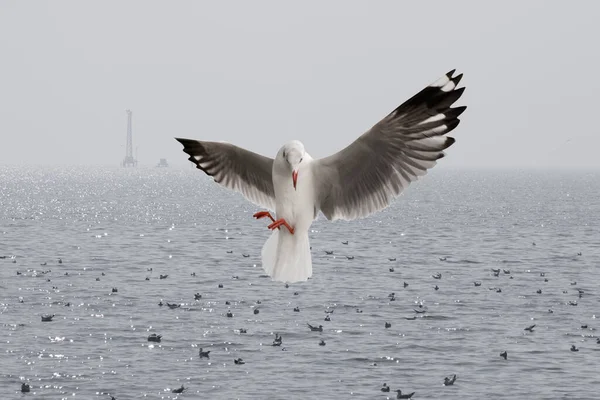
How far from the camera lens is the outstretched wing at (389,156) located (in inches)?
210

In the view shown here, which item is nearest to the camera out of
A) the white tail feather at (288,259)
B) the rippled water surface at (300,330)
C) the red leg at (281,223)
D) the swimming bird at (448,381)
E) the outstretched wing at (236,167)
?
the red leg at (281,223)

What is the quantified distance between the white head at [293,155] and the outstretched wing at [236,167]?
0.98 meters

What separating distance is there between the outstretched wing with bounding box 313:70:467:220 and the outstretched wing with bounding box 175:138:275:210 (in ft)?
1.42

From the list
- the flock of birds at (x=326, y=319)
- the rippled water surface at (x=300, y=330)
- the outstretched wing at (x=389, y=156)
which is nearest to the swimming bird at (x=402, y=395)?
the flock of birds at (x=326, y=319)

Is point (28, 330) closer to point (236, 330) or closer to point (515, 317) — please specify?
point (236, 330)

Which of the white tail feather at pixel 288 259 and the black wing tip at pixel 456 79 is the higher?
the black wing tip at pixel 456 79

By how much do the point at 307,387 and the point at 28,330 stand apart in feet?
130

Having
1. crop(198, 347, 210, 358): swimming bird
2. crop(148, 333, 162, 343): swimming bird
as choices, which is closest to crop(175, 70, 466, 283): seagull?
crop(148, 333, 162, 343): swimming bird

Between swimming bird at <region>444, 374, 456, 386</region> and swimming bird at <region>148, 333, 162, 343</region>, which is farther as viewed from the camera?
swimming bird at <region>148, 333, 162, 343</region>

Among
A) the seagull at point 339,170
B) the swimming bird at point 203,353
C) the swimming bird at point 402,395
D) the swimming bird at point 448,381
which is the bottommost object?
the swimming bird at point 402,395

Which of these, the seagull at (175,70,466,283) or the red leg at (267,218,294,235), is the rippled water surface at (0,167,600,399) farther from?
the red leg at (267,218,294,235)

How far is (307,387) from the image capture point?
103 metres

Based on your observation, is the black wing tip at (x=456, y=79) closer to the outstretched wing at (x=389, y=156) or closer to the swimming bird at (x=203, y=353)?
the outstretched wing at (x=389, y=156)

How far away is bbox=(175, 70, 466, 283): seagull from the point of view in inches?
211
